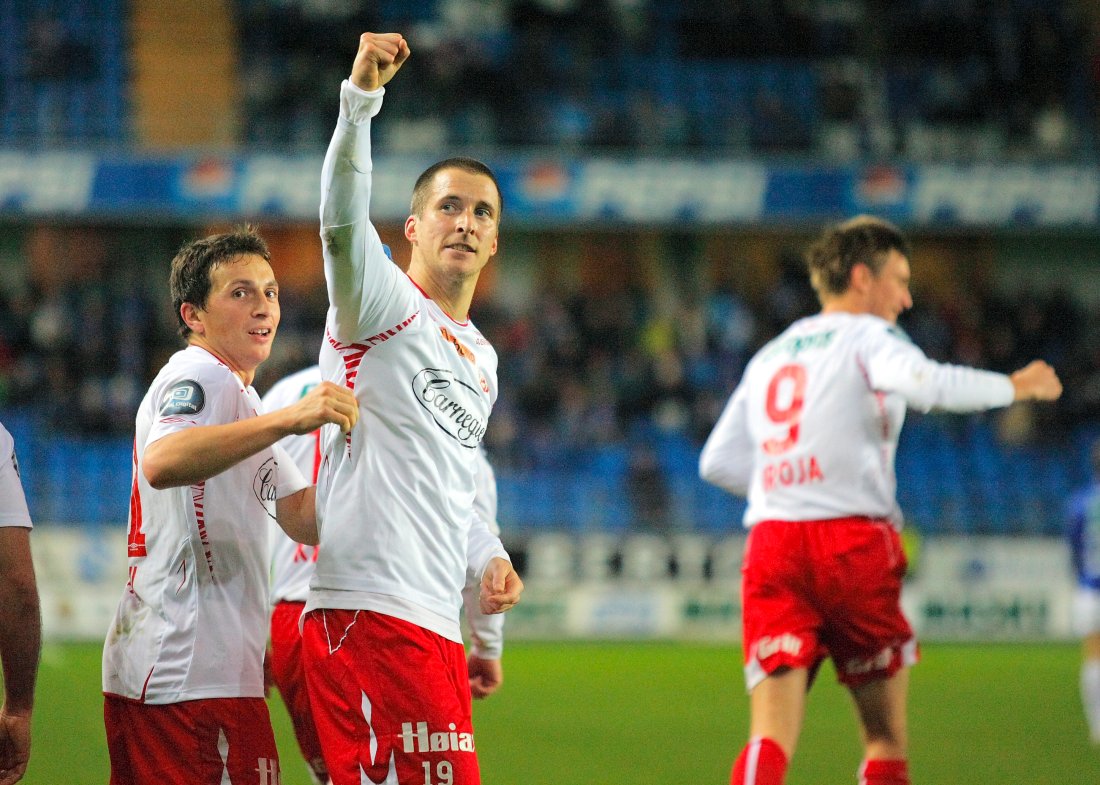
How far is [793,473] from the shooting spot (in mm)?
4820

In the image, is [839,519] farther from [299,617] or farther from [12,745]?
[12,745]

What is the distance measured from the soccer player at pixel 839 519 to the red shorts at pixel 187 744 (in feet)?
5.81

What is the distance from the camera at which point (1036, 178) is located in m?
18.3

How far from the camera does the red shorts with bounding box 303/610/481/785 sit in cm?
323

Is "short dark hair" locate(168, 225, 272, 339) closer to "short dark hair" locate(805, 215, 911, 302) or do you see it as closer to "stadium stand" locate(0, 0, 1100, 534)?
"short dark hair" locate(805, 215, 911, 302)

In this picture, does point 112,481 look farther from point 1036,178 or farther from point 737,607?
point 1036,178

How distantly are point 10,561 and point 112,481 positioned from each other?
548 inches

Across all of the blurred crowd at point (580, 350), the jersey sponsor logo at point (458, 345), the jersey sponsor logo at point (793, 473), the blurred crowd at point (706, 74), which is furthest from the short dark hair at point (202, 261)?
the blurred crowd at point (706, 74)

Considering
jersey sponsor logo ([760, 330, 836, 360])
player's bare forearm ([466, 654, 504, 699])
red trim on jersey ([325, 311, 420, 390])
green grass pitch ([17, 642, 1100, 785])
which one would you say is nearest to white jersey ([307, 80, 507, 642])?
red trim on jersey ([325, 311, 420, 390])

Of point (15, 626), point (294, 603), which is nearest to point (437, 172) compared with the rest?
point (15, 626)

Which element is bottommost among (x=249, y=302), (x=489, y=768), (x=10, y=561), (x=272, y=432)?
(x=489, y=768)

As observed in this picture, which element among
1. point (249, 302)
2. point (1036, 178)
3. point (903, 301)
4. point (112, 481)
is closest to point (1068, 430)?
point (1036, 178)

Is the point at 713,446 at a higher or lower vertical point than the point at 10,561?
higher

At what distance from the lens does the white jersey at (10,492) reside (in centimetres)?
334
